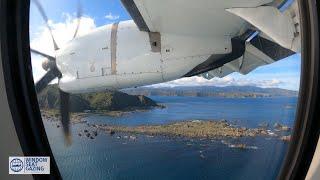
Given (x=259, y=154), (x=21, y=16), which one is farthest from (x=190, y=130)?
(x=21, y=16)

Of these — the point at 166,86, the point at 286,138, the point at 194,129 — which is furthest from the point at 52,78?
the point at 286,138

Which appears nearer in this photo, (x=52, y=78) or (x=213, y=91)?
(x=213, y=91)

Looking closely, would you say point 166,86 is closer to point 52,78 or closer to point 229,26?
point 229,26

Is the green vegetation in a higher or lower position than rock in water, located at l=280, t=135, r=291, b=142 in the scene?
higher

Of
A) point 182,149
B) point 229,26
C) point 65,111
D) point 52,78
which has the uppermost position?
point 229,26

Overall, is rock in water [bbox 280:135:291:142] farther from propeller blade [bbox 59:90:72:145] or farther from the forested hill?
propeller blade [bbox 59:90:72:145]

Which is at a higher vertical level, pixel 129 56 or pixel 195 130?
pixel 129 56

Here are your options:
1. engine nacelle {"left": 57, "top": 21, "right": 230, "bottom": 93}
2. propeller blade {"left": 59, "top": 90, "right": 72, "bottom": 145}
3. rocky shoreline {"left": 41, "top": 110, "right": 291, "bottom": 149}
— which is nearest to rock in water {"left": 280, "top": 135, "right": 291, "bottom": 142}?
rocky shoreline {"left": 41, "top": 110, "right": 291, "bottom": 149}
